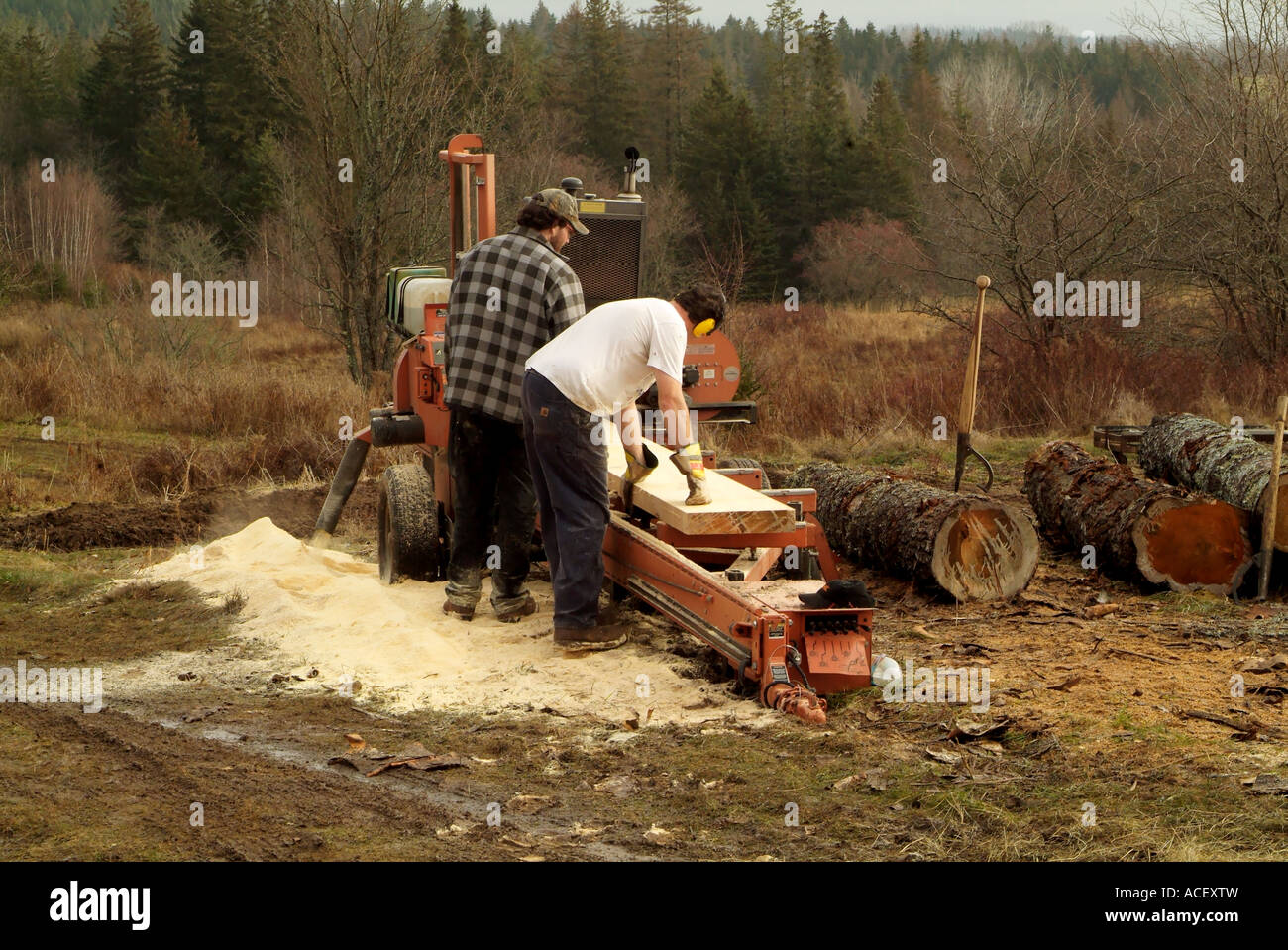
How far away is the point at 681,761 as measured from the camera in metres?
5.53

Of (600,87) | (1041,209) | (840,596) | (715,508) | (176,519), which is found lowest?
(176,519)

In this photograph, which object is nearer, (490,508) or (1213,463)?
(490,508)

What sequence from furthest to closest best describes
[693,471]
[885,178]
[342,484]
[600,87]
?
1. [600,87]
2. [885,178]
3. [342,484]
4. [693,471]

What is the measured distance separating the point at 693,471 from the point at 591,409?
2.13 ft

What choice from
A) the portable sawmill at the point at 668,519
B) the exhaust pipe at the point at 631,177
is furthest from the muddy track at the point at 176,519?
the exhaust pipe at the point at 631,177

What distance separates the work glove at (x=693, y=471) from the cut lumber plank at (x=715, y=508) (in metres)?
0.04

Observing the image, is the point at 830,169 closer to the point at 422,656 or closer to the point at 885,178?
the point at 885,178

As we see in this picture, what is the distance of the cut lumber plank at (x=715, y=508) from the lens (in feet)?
22.9

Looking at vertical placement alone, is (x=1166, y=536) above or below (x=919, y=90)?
below

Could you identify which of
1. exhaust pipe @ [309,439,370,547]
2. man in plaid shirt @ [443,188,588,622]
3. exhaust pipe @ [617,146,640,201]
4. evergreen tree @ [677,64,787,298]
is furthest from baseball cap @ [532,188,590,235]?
evergreen tree @ [677,64,787,298]

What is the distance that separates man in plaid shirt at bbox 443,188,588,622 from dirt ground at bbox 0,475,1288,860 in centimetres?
103

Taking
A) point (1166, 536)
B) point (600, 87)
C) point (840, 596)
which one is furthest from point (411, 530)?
point (600, 87)

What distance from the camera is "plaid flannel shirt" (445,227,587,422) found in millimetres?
7395
